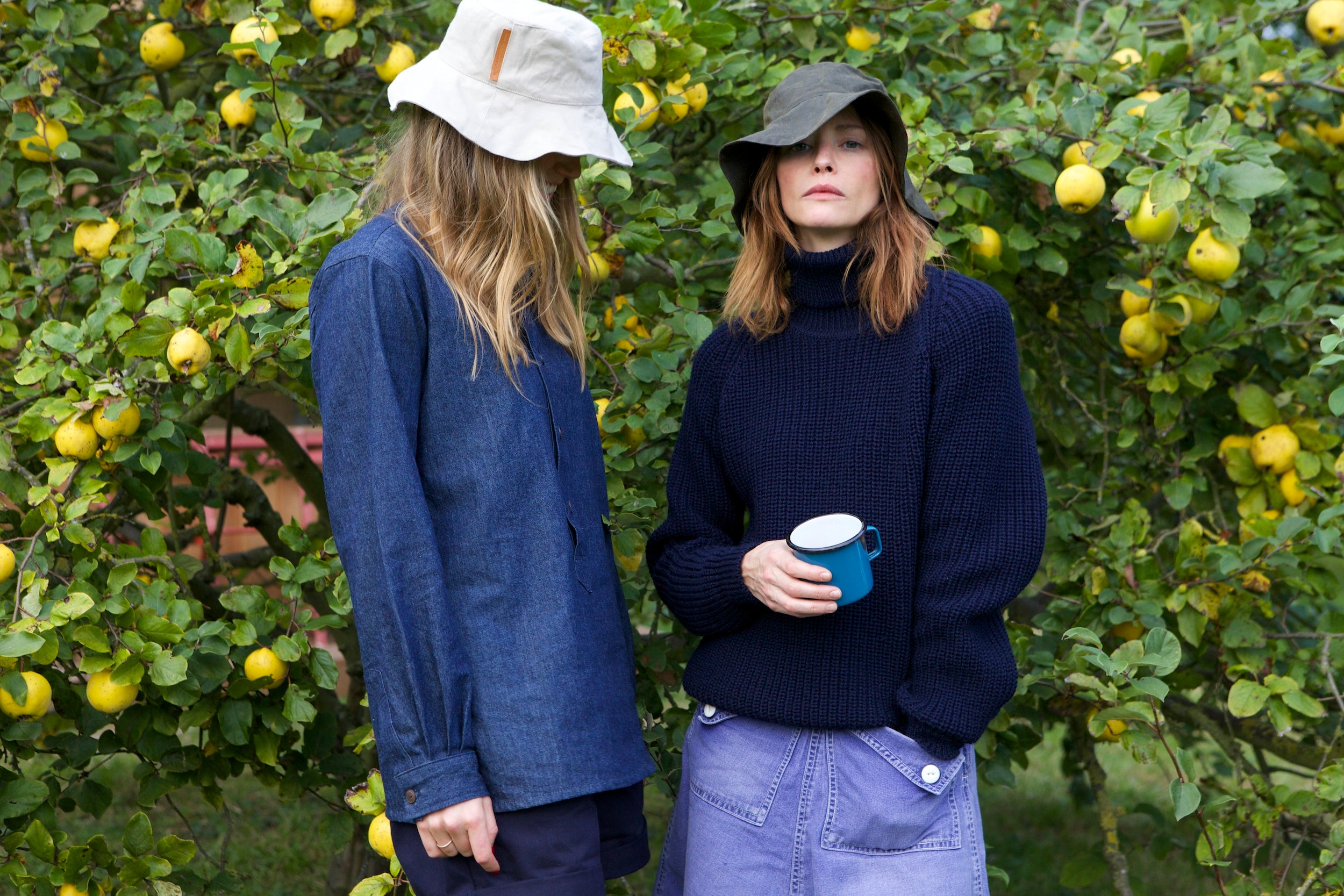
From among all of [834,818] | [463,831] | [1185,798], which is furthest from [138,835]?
[1185,798]

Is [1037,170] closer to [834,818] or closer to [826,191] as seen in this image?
[826,191]

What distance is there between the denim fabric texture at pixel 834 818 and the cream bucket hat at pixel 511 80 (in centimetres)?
81

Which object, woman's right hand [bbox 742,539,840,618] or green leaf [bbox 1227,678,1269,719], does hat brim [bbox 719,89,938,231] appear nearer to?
woman's right hand [bbox 742,539,840,618]

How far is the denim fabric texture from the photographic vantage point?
59.4 inches

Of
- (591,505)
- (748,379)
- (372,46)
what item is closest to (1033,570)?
(748,379)

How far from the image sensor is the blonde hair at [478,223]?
1445 mm

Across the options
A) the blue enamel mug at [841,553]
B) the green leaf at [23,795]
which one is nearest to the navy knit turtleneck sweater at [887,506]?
the blue enamel mug at [841,553]

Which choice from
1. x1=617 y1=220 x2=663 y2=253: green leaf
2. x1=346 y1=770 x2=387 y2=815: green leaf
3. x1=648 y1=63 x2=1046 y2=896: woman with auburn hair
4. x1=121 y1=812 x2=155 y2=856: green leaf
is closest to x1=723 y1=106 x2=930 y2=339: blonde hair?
x1=648 y1=63 x2=1046 y2=896: woman with auburn hair

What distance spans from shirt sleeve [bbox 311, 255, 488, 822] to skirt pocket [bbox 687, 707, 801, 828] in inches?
15.4

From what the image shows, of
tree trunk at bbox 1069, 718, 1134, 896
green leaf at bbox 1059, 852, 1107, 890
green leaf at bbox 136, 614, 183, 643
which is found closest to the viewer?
green leaf at bbox 136, 614, 183, 643

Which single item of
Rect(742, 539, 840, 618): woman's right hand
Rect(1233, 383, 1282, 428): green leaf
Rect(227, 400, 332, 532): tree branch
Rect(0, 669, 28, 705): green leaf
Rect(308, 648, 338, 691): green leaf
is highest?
Rect(742, 539, 840, 618): woman's right hand

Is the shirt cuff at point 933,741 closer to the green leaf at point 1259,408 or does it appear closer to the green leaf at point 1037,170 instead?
the green leaf at point 1037,170

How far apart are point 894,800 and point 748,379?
1.96 ft

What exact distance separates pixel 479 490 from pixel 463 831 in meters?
0.39
